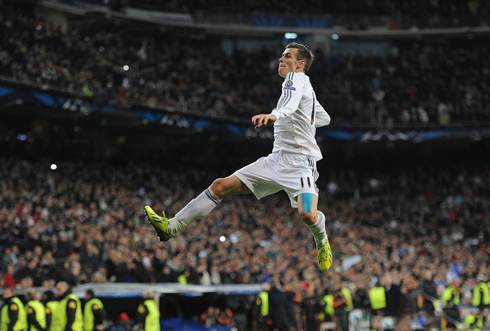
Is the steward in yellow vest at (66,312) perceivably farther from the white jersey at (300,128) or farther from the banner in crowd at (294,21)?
the banner in crowd at (294,21)

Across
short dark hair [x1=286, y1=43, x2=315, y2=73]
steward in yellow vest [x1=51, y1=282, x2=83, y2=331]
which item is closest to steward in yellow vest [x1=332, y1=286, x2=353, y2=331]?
steward in yellow vest [x1=51, y1=282, x2=83, y2=331]

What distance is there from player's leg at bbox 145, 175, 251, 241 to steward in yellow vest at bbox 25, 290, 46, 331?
5697 millimetres

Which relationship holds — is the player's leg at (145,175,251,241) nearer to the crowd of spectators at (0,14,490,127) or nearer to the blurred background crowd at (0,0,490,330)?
the blurred background crowd at (0,0,490,330)

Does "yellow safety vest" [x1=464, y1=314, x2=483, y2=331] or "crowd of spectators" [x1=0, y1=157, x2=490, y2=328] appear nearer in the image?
"yellow safety vest" [x1=464, y1=314, x2=483, y2=331]

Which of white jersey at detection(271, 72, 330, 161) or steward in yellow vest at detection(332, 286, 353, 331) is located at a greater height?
white jersey at detection(271, 72, 330, 161)

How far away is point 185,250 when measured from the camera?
19.8m

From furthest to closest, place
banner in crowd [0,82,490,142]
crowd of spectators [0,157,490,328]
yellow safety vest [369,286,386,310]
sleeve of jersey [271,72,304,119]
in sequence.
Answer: banner in crowd [0,82,490,142] < yellow safety vest [369,286,386,310] < crowd of spectators [0,157,490,328] < sleeve of jersey [271,72,304,119]

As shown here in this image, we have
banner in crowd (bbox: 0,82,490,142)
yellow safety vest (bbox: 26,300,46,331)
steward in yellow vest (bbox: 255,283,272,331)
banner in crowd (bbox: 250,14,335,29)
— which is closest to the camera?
yellow safety vest (bbox: 26,300,46,331)

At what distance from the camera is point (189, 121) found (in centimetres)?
2695

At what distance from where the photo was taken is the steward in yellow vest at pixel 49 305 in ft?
41.1

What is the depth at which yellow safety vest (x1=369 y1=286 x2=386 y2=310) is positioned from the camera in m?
18.3

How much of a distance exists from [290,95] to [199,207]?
5.12 feet

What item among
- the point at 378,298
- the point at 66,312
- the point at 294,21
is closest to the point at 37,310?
the point at 66,312

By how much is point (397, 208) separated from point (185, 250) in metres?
15.7
